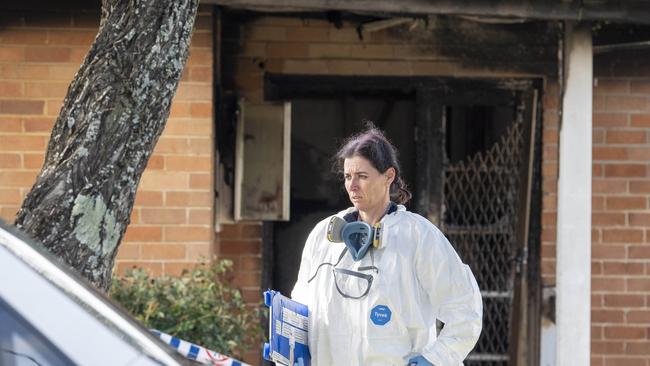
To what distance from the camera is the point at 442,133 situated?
28.1 ft

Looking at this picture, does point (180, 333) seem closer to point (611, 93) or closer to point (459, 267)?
point (459, 267)

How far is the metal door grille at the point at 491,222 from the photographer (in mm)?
8633

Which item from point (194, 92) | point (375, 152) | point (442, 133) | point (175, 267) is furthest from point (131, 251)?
point (375, 152)

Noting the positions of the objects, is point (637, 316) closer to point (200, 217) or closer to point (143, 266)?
point (200, 217)

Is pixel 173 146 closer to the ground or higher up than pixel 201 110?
closer to the ground

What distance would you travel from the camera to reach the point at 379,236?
187 inches

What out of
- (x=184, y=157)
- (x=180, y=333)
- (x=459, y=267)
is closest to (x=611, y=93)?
(x=184, y=157)

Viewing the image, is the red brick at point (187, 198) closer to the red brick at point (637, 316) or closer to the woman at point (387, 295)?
the woman at point (387, 295)

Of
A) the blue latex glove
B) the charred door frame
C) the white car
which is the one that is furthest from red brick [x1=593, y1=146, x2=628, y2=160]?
the white car

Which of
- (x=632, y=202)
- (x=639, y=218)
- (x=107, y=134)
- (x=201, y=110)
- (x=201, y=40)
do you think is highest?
(x=201, y=40)

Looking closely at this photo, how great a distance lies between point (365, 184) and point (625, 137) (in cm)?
399

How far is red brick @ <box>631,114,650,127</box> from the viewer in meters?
8.45

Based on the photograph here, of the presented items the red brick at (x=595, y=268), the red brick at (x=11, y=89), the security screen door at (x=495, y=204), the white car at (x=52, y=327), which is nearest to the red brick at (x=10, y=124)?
the red brick at (x=11, y=89)

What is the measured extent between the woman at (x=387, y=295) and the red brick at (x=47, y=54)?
3.07 meters
